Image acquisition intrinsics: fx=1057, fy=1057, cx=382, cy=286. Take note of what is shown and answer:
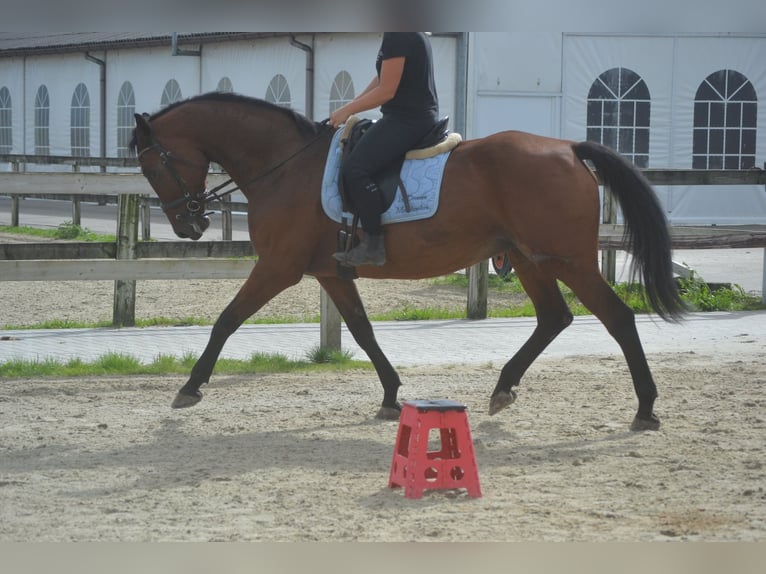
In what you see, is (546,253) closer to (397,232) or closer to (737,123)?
(397,232)

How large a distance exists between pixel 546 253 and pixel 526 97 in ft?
51.2

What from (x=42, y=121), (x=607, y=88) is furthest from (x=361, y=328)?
(x=42, y=121)

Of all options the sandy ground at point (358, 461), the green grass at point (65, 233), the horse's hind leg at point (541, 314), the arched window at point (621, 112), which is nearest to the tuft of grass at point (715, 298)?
the sandy ground at point (358, 461)

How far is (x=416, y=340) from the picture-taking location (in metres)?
10.2

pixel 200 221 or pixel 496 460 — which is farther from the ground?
pixel 200 221

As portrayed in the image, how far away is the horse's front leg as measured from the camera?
6.75 m

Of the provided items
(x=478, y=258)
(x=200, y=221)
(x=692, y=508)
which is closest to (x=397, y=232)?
(x=478, y=258)

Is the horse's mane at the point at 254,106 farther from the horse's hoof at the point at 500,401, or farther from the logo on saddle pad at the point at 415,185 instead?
the horse's hoof at the point at 500,401

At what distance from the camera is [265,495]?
4895 millimetres

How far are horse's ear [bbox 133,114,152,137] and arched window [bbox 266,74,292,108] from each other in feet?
63.3

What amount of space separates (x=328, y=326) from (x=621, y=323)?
347 cm

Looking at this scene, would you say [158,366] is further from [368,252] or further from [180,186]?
[368,252]

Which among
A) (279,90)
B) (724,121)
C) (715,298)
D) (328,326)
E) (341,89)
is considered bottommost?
(328,326)

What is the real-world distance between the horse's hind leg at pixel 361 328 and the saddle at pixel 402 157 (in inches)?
28.4
